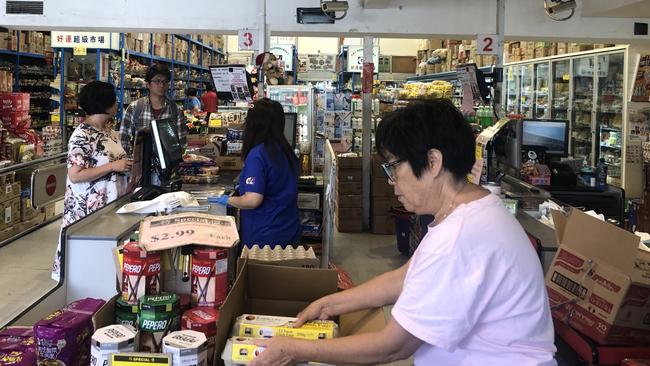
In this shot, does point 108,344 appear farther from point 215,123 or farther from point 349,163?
point 349,163

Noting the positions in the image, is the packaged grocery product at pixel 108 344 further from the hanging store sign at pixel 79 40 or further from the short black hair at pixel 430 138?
the hanging store sign at pixel 79 40

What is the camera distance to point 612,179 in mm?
8484

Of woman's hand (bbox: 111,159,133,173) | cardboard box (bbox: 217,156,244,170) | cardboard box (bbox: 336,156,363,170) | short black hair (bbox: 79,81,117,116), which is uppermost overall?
short black hair (bbox: 79,81,117,116)

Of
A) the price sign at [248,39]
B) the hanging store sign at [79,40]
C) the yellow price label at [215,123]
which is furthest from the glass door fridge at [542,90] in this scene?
the hanging store sign at [79,40]

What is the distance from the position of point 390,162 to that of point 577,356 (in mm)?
1614

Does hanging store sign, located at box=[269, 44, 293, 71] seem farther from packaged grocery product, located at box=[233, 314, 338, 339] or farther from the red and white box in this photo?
packaged grocery product, located at box=[233, 314, 338, 339]

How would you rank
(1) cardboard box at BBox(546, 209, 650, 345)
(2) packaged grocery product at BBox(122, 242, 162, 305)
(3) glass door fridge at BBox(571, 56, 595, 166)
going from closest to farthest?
1. (2) packaged grocery product at BBox(122, 242, 162, 305)
2. (1) cardboard box at BBox(546, 209, 650, 345)
3. (3) glass door fridge at BBox(571, 56, 595, 166)

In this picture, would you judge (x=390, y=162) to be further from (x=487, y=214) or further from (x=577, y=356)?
(x=577, y=356)

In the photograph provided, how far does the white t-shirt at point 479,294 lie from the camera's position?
1349 millimetres

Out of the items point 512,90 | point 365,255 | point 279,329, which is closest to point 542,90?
point 512,90

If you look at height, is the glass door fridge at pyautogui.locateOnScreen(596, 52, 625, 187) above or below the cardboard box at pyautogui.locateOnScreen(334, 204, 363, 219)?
above

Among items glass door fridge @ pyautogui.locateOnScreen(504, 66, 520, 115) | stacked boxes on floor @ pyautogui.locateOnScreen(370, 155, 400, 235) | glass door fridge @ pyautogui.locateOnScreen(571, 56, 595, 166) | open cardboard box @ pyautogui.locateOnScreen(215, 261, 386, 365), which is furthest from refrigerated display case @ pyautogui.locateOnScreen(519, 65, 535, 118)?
open cardboard box @ pyautogui.locateOnScreen(215, 261, 386, 365)

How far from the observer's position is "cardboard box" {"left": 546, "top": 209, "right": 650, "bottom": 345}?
95.4 inches

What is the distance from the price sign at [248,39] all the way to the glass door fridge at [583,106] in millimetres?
4871
